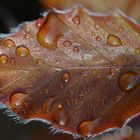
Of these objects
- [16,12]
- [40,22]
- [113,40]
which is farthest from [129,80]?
[16,12]

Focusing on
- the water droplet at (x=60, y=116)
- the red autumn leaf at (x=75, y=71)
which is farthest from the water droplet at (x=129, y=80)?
the water droplet at (x=60, y=116)

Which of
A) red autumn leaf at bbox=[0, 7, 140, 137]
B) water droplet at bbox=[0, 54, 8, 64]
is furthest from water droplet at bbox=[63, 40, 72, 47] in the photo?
water droplet at bbox=[0, 54, 8, 64]

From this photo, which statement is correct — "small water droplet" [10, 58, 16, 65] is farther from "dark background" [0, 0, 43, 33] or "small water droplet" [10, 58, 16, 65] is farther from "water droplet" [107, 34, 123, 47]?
"dark background" [0, 0, 43, 33]

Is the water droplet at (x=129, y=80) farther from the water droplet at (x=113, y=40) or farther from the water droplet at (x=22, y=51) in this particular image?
the water droplet at (x=22, y=51)

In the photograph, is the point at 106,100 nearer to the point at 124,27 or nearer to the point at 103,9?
the point at 124,27

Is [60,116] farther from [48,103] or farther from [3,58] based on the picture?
[3,58]

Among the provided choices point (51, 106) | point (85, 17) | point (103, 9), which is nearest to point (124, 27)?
point (85, 17)
